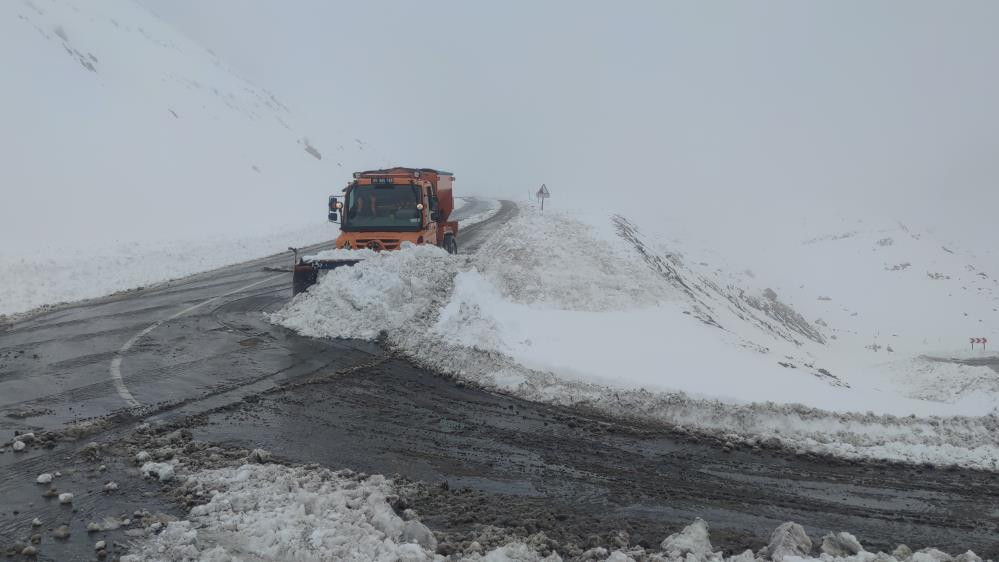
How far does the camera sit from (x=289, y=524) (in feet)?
16.7

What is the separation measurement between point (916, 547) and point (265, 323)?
10.6 m

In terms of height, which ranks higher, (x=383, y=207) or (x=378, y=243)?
(x=383, y=207)

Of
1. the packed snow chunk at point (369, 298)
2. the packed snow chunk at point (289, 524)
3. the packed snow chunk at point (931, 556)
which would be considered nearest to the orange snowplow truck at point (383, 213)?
the packed snow chunk at point (369, 298)

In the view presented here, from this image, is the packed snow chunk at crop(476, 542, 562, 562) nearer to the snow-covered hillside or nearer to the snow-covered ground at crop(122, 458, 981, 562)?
the snow-covered ground at crop(122, 458, 981, 562)

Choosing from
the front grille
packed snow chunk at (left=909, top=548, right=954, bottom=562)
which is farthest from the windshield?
packed snow chunk at (left=909, top=548, right=954, bottom=562)

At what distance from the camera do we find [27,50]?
31.2m

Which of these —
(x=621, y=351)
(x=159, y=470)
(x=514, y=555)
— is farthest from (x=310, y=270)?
(x=514, y=555)

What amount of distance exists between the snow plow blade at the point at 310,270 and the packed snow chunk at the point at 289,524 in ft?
24.7

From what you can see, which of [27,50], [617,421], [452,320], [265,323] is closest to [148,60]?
[27,50]

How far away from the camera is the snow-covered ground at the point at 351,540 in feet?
15.6

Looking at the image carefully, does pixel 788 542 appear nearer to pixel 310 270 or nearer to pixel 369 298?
pixel 369 298

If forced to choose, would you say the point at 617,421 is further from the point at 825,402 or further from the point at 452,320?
the point at 452,320

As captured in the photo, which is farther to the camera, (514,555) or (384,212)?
(384,212)

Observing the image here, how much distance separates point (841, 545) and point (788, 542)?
1.36 ft
